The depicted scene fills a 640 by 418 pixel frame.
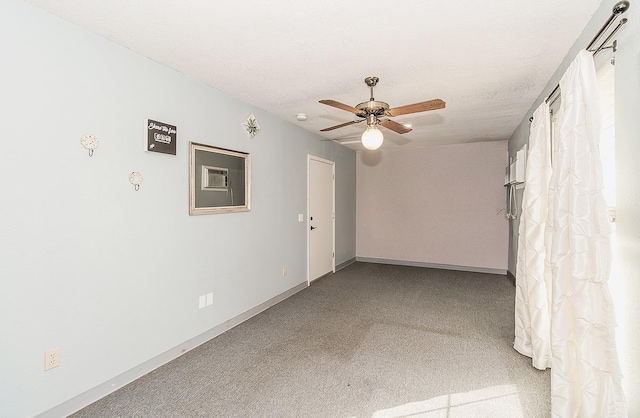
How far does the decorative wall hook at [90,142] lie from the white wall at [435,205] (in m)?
5.33

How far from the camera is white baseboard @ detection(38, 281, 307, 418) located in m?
1.94

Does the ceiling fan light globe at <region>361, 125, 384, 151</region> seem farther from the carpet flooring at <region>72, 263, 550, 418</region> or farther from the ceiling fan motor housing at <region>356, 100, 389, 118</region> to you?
the carpet flooring at <region>72, 263, 550, 418</region>

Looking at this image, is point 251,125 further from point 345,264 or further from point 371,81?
point 345,264

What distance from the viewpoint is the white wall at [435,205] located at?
576 centimetres

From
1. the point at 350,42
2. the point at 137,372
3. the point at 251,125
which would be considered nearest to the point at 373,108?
the point at 350,42

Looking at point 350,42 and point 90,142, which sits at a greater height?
point 350,42

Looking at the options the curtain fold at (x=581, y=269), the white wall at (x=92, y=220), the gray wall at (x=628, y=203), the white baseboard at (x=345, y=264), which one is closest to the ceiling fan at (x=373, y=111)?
the curtain fold at (x=581, y=269)

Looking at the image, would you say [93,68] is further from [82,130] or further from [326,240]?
[326,240]

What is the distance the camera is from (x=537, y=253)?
2.47 metres

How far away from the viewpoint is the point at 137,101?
237 cm

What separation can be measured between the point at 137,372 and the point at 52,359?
Result: 0.63m

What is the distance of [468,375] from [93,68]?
357 centimetres

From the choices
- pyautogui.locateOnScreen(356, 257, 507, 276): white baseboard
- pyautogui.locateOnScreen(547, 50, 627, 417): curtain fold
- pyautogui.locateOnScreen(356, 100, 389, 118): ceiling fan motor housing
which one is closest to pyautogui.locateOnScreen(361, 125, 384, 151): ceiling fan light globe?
pyautogui.locateOnScreen(356, 100, 389, 118): ceiling fan motor housing

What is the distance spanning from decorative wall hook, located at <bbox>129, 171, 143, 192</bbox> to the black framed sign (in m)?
0.22
